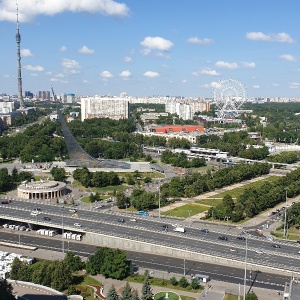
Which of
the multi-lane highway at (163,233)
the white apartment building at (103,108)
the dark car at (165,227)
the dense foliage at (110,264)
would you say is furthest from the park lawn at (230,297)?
the white apartment building at (103,108)

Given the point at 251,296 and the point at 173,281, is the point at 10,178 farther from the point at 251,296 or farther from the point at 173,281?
the point at 251,296

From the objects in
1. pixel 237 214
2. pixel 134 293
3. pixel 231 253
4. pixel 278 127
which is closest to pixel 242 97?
pixel 278 127

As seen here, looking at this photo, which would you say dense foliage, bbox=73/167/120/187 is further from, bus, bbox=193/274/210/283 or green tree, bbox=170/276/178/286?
green tree, bbox=170/276/178/286

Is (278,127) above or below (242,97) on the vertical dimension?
below

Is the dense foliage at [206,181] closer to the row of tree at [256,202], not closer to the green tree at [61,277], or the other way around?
the row of tree at [256,202]

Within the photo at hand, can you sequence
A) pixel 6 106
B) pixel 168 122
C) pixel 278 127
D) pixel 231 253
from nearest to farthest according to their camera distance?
1. pixel 231 253
2. pixel 278 127
3. pixel 168 122
4. pixel 6 106

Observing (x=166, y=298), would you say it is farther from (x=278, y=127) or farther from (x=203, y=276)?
(x=278, y=127)
